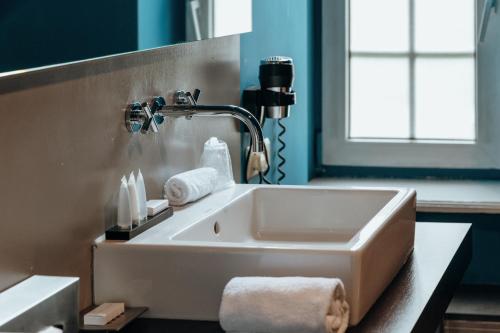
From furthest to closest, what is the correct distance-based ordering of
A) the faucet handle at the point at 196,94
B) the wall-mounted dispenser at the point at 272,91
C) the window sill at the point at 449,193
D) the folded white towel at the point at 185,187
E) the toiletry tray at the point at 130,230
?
the window sill at the point at 449,193 < the wall-mounted dispenser at the point at 272,91 < the faucet handle at the point at 196,94 < the folded white towel at the point at 185,187 < the toiletry tray at the point at 130,230

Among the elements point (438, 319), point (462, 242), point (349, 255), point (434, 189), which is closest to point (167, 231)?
point (349, 255)

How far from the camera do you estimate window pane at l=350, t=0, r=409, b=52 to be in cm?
351

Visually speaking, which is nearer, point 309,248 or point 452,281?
point 309,248

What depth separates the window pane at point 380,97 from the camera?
3527 millimetres

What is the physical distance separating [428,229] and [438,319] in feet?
1.64

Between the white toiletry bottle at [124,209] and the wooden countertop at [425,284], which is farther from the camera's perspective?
the white toiletry bottle at [124,209]

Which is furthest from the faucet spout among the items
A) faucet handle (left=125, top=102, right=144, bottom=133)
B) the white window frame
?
the white window frame

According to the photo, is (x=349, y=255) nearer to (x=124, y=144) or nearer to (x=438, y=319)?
(x=438, y=319)

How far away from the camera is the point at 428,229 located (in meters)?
2.26

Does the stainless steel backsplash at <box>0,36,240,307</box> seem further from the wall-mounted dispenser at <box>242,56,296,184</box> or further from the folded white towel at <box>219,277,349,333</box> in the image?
the wall-mounted dispenser at <box>242,56,296,184</box>

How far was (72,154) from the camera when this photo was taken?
1.61 m

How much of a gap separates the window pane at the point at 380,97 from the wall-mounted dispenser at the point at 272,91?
88cm

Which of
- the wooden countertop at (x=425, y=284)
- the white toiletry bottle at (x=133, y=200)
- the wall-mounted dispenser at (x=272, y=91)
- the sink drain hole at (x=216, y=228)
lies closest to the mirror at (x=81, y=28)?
the white toiletry bottle at (x=133, y=200)

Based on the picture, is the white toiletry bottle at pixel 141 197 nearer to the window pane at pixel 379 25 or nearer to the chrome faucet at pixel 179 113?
the chrome faucet at pixel 179 113
